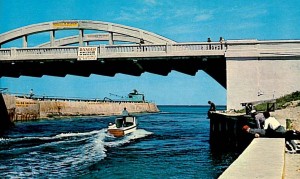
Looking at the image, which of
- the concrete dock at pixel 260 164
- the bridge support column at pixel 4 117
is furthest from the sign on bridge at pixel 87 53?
the concrete dock at pixel 260 164

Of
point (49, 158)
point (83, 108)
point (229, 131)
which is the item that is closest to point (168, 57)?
point (229, 131)

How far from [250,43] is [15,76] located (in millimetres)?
25528

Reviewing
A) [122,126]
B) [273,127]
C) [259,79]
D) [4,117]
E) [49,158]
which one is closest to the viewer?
[273,127]

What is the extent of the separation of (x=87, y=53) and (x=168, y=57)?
262 inches

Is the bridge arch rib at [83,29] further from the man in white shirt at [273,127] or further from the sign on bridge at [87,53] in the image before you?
the man in white shirt at [273,127]

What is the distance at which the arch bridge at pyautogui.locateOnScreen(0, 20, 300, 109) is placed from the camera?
3338 centimetres

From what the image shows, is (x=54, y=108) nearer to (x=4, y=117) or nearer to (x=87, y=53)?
(x=4, y=117)

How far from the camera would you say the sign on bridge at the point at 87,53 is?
116 feet

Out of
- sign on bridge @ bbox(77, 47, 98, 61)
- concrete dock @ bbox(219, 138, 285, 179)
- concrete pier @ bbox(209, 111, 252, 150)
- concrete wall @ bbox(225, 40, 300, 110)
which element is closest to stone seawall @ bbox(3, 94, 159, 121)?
sign on bridge @ bbox(77, 47, 98, 61)

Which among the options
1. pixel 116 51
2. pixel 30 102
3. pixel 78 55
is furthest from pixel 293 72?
pixel 30 102

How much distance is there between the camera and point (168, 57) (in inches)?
1362

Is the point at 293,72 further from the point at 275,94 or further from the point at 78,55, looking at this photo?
the point at 78,55

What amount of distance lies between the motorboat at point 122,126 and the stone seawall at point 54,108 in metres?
23.3

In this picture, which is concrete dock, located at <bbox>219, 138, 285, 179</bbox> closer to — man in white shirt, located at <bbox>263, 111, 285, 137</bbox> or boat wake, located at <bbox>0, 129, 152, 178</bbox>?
man in white shirt, located at <bbox>263, 111, 285, 137</bbox>
